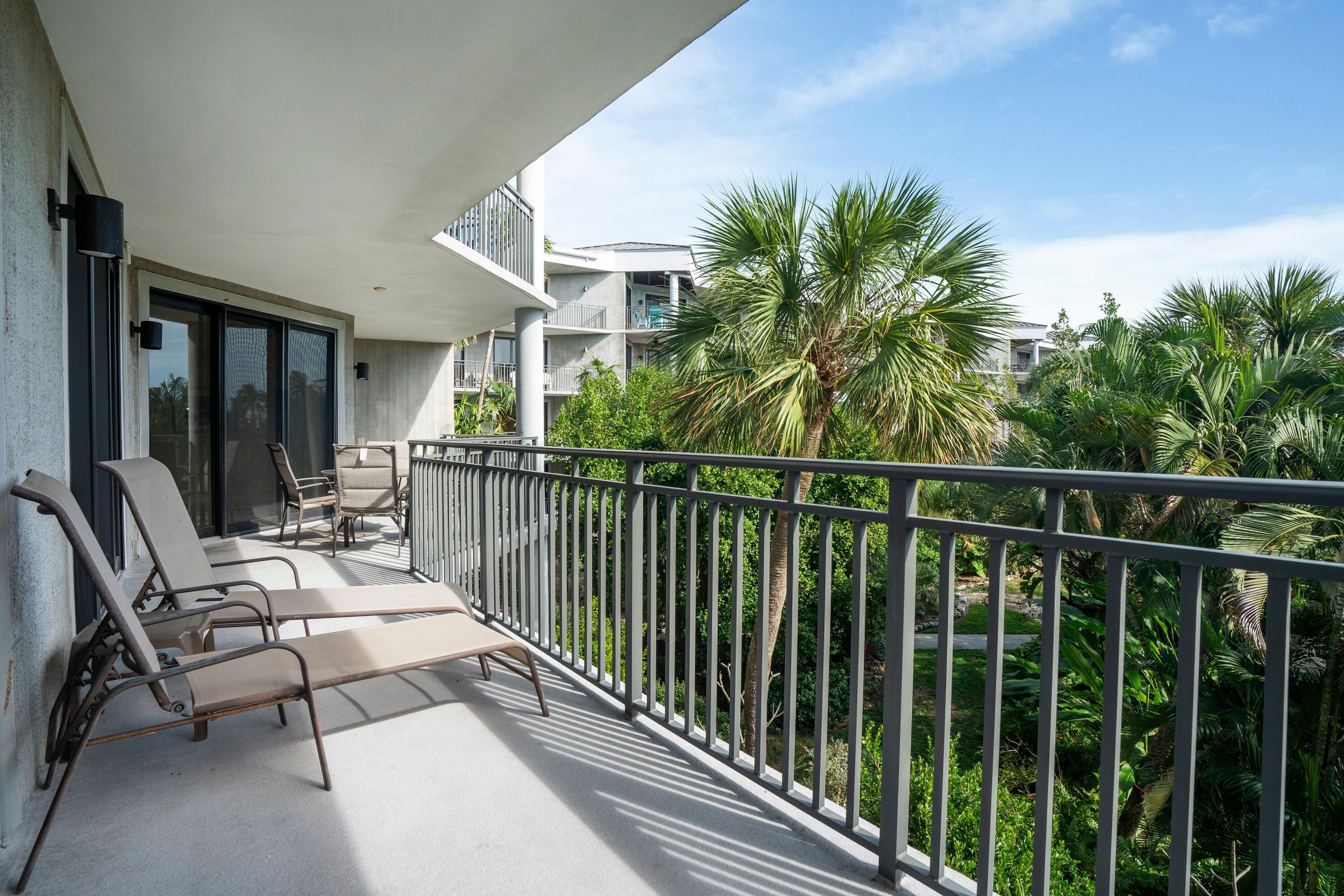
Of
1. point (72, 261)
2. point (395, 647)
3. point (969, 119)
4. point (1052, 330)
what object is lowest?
point (395, 647)

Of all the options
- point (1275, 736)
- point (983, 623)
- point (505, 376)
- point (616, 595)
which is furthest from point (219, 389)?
point (505, 376)

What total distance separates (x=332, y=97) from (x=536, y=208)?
6911 millimetres

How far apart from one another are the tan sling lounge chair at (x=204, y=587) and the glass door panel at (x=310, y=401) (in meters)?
5.65

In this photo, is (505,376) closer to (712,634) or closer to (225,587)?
(225,587)

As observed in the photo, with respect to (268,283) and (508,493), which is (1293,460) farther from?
(268,283)

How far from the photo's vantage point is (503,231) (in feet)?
28.3

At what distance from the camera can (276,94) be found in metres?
3.48

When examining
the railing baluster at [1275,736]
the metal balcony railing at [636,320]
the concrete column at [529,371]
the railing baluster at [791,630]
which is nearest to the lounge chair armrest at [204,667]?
the railing baluster at [791,630]

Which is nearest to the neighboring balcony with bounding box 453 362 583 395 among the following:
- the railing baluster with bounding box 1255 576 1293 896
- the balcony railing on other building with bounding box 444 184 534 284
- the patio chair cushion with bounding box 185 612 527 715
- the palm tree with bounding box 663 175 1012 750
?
the balcony railing on other building with bounding box 444 184 534 284

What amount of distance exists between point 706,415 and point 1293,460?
6092mm

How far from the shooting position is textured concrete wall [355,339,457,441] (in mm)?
14594

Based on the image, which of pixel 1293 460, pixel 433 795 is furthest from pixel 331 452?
pixel 1293 460

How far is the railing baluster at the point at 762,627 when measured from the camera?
214cm

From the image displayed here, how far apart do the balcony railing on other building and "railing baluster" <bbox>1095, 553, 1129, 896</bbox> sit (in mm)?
6263
